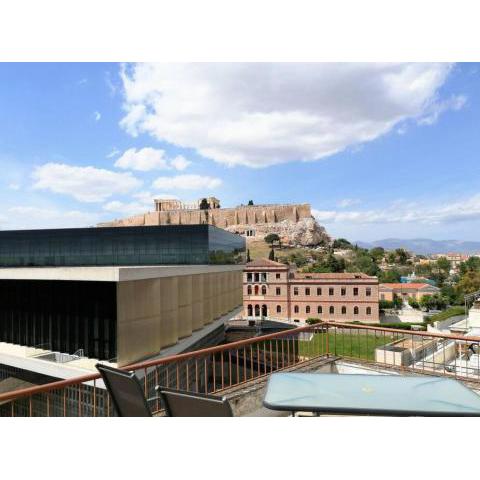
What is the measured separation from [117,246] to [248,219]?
101015 mm

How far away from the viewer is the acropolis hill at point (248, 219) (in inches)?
4688

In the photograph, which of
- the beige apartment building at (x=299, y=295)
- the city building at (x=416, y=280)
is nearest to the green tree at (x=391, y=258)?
the city building at (x=416, y=280)

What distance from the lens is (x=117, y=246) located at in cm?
2558

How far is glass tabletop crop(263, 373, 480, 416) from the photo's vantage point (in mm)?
2732

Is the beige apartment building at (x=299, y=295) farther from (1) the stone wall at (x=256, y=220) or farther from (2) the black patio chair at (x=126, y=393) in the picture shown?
(1) the stone wall at (x=256, y=220)

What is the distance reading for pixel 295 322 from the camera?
4962cm

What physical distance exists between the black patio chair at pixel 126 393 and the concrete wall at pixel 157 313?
35.3ft

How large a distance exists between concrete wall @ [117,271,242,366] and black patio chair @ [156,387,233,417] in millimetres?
11315
